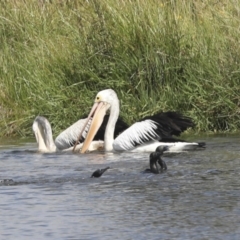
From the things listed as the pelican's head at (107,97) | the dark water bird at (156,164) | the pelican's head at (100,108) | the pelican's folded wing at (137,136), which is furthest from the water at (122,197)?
the pelican's head at (107,97)

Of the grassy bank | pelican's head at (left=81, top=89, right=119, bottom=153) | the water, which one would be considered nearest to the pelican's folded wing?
the water

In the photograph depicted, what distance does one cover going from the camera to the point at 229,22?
11992mm

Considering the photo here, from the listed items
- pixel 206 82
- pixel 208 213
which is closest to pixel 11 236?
pixel 208 213

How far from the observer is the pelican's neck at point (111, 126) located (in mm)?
10797

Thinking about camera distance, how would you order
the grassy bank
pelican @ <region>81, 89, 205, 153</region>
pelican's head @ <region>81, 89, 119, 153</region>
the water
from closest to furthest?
the water → pelican @ <region>81, 89, 205, 153</region> → pelican's head @ <region>81, 89, 119, 153</region> → the grassy bank

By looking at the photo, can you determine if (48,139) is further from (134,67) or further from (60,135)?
(134,67)

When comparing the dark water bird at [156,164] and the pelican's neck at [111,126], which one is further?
the pelican's neck at [111,126]

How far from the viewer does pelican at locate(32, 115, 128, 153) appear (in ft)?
35.7

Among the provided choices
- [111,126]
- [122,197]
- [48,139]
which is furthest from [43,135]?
[122,197]

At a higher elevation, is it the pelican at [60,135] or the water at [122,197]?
the pelican at [60,135]

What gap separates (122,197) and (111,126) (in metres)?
3.55

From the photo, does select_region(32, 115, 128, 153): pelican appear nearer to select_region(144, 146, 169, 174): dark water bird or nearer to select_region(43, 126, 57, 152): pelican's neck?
select_region(43, 126, 57, 152): pelican's neck

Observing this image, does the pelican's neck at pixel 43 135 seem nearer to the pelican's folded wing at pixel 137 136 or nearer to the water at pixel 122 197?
the water at pixel 122 197

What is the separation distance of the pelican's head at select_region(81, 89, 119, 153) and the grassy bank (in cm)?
57
